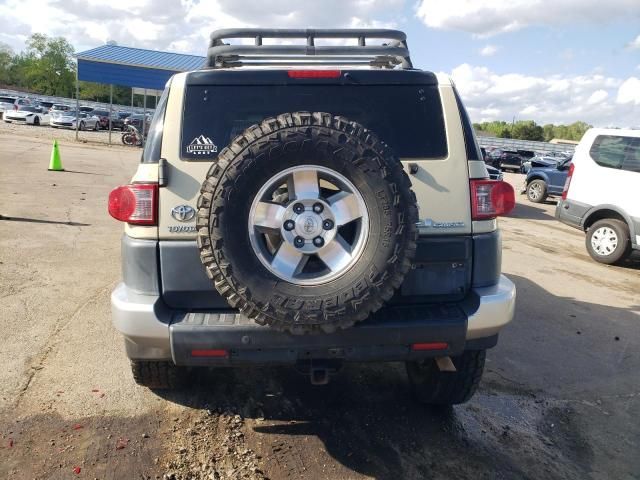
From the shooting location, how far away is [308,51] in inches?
166

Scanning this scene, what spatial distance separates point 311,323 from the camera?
8.44 feet

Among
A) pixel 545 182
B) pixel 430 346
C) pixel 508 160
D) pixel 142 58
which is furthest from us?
pixel 508 160

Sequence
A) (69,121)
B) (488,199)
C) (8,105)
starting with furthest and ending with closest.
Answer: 1. (8,105)
2. (69,121)
3. (488,199)

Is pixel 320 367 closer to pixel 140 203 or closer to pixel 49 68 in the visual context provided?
pixel 140 203

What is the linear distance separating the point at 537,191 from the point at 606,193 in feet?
28.9

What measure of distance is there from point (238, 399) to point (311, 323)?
1409mm

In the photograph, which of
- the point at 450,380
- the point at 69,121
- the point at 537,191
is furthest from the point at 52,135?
the point at 450,380

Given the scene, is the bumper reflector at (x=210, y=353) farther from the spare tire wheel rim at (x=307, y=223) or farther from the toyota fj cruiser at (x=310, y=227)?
the spare tire wheel rim at (x=307, y=223)

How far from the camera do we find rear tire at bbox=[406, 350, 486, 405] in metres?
3.41

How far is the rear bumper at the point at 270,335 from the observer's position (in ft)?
8.99

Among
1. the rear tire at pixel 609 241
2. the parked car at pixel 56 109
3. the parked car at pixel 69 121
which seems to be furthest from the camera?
the parked car at pixel 56 109

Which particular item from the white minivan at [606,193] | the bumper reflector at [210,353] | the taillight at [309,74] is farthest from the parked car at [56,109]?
the bumper reflector at [210,353]

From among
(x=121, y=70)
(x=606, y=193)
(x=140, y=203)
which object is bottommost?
(x=606, y=193)

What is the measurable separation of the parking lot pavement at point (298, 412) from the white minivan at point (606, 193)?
338 centimetres
